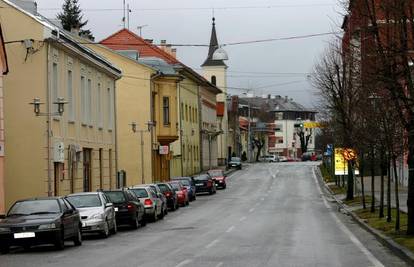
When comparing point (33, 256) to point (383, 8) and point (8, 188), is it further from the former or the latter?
point (8, 188)

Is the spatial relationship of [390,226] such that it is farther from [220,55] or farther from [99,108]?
[220,55]

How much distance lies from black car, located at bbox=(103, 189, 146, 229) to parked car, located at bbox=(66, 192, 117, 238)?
1885mm

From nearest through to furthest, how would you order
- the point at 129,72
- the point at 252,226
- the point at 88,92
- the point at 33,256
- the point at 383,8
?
the point at 383,8, the point at 33,256, the point at 252,226, the point at 88,92, the point at 129,72

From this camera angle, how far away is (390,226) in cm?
2544

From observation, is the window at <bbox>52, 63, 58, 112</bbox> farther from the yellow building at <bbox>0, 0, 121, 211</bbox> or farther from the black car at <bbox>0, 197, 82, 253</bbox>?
the black car at <bbox>0, 197, 82, 253</bbox>

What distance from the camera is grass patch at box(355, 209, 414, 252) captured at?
65.3 ft

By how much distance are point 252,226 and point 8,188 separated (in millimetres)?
11045

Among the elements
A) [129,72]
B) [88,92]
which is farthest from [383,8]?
[129,72]

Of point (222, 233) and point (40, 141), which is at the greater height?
point (40, 141)

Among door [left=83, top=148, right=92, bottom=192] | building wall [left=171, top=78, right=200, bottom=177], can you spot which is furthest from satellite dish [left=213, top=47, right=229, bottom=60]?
door [left=83, top=148, right=92, bottom=192]

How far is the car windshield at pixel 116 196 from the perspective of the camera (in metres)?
29.3

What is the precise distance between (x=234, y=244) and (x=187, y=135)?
59.0 metres

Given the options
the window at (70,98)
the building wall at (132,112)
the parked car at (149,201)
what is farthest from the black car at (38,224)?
the building wall at (132,112)

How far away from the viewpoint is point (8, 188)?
110 ft
